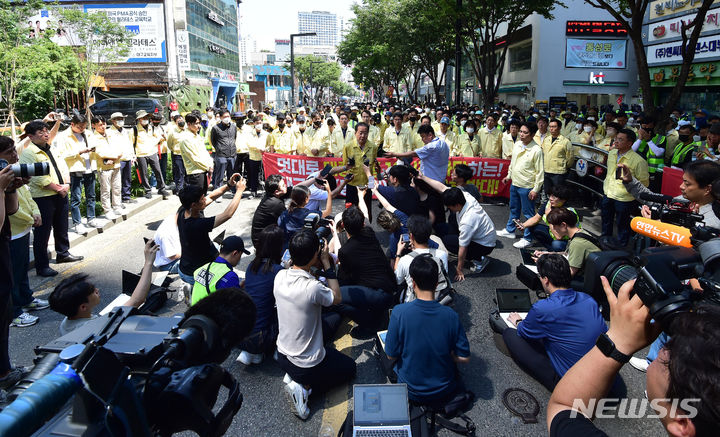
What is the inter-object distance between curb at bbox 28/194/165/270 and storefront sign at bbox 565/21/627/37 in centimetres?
2926

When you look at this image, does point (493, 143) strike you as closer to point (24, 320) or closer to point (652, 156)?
point (652, 156)

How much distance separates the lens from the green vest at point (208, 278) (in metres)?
3.71

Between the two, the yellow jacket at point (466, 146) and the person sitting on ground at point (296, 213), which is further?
the yellow jacket at point (466, 146)

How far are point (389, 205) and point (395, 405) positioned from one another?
3.41m

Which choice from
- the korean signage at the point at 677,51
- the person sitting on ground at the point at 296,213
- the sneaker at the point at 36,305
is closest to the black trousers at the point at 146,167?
the sneaker at the point at 36,305

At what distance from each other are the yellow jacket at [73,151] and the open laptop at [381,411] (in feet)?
21.8

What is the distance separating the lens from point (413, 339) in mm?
3197

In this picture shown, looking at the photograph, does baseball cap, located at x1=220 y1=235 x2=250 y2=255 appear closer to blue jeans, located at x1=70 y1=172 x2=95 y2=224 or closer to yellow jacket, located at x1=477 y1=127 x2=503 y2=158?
blue jeans, located at x1=70 y1=172 x2=95 y2=224

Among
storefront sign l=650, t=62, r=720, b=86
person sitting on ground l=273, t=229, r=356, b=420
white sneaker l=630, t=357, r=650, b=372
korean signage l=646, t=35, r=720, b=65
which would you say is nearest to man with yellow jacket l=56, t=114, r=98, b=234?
person sitting on ground l=273, t=229, r=356, b=420

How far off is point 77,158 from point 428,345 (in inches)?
267

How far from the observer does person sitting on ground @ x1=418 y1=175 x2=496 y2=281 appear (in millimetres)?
5789

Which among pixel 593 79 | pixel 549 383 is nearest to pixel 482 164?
pixel 549 383

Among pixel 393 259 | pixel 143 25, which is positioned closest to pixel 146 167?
pixel 393 259

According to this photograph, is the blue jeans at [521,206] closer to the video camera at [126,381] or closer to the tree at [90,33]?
the video camera at [126,381]
